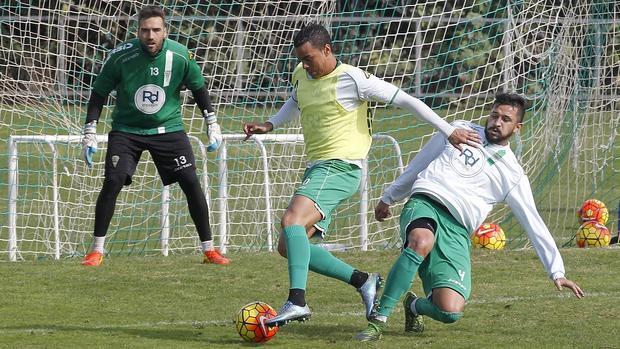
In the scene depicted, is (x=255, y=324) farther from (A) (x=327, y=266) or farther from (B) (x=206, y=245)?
(B) (x=206, y=245)

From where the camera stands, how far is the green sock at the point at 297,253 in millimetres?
7465

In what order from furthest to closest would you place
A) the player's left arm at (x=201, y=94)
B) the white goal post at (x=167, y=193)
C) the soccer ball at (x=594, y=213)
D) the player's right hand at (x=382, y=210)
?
the soccer ball at (x=594, y=213), the white goal post at (x=167, y=193), the player's left arm at (x=201, y=94), the player's right hand at (x=382, y=210)

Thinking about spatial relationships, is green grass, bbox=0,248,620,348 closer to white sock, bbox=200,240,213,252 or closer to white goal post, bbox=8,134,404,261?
white sock, bbox=200,240,213,252

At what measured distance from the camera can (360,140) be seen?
A: 8.03 m

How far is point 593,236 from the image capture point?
12.5 meters

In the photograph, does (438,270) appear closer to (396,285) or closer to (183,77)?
(396,285)

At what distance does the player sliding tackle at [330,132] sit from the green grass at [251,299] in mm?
445

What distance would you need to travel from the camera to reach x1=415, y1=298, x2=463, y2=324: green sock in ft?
24.5

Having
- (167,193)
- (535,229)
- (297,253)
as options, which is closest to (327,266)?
(297,253)

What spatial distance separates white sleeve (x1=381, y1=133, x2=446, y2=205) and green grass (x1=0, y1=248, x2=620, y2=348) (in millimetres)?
797

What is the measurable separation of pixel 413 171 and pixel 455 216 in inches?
18.7

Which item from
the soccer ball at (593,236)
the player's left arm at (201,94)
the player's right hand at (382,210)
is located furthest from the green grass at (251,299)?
the player's left arm at (201,94)

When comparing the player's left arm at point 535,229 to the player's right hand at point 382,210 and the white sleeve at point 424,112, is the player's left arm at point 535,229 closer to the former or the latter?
the white sleeve at point 424,112

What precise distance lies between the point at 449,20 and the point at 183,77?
3.48m
